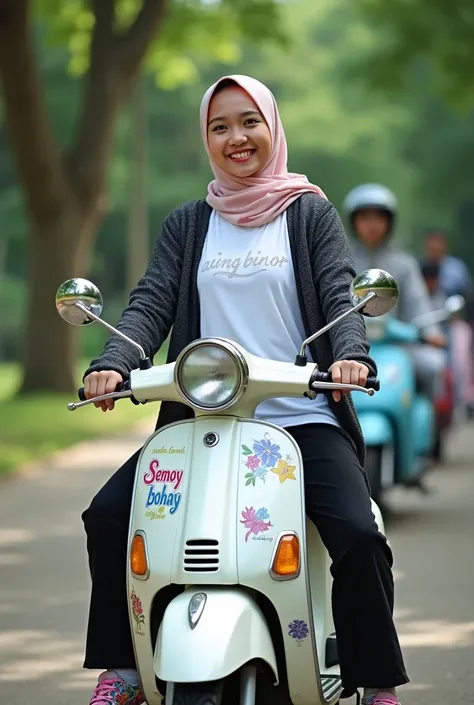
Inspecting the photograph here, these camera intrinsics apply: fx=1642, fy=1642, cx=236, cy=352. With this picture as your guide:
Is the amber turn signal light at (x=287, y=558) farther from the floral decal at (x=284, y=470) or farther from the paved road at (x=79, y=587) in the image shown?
the paved road at (x=79, y=587)

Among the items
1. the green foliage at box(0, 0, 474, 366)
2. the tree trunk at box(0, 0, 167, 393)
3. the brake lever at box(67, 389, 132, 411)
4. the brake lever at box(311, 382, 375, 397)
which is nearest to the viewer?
the brake lever at box(311, 382, 375, 397)

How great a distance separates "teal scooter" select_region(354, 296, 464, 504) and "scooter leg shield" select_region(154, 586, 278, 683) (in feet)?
15.3

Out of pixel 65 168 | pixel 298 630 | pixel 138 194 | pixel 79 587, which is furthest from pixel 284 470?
pixel 138 194

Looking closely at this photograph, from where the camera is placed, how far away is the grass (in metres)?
13.1

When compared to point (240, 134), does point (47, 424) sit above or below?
above

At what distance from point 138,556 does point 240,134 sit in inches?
46.3

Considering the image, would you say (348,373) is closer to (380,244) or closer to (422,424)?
(380,244)

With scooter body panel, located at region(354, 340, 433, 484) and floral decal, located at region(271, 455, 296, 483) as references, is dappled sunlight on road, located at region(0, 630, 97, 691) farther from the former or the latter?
scooter body panel, located at region(354, 340, 433, 484)

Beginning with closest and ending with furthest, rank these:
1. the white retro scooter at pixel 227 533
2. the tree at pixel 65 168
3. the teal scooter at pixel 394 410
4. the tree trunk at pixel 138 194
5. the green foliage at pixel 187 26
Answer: the white retro scooter at pixel 227 533, the teal scooter at pixel 394 410, the tree at pixel 65 168, the green foliage at pixel 187 26, the tree trunk at pixel 138 194

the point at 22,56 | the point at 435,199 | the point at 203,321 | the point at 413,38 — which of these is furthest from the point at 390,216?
the point at 435,199

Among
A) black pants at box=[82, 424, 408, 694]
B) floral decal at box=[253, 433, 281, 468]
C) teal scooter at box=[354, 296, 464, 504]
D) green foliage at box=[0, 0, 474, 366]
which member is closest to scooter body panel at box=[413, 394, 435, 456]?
teal scooter at box=[354, 296, 464, 504]

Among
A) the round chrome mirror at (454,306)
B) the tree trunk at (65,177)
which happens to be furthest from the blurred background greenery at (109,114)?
the round chrome mirror at (454,306)

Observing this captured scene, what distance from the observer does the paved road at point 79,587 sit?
17.7 ft

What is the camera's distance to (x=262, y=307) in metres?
4.27
